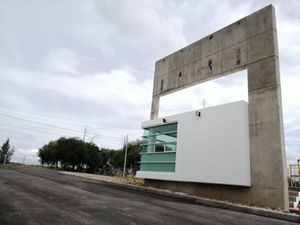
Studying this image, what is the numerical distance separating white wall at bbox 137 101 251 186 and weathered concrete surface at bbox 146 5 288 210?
420 millimetres

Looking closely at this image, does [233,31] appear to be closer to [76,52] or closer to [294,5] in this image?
[294,5]

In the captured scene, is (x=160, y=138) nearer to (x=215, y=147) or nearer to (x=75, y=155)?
(x=215, y=147)

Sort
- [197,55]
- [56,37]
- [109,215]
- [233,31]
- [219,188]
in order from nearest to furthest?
[109,215]
[219,188]
[233,31]
[197,55]
[56,37]

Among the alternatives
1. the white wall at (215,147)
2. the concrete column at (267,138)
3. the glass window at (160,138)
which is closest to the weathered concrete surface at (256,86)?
the concrete column at (267,138)

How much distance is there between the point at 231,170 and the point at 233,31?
8.03 meters

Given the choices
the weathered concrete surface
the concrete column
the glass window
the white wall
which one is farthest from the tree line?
the concrete column

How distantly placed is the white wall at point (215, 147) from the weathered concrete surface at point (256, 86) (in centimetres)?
42

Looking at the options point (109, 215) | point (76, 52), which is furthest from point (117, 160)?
point (109, 215)

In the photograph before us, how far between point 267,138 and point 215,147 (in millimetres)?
2514

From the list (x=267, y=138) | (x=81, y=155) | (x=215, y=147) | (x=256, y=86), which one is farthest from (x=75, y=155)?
(x=267, y=138)

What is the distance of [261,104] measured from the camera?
33.4 ft

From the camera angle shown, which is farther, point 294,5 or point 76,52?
point 76,52

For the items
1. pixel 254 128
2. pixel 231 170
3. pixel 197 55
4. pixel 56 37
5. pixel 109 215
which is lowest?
pixel 109 215

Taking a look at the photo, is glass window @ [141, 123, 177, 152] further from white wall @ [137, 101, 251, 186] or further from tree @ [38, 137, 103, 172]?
tree @ [38, 137, 103, 172]
